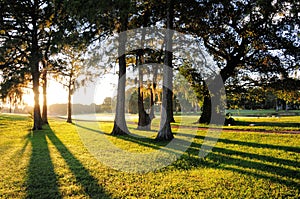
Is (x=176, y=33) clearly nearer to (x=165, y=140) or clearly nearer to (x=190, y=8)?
(x=190, y=8)

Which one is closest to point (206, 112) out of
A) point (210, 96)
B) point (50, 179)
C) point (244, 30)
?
point (210, 96)

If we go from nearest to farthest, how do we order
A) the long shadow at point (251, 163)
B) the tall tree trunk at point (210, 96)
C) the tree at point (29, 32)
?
1. the long shadow at point (251, 163)
2. the tree at point (29, 32)
3. the tall tree trunk at point (210, 96)

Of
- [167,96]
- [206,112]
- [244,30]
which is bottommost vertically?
[206,112]

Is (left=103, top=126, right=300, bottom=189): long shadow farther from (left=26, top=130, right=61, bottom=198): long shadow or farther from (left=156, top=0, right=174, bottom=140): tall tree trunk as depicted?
(left=26, top=130, right=61, bottom=198): long shadow

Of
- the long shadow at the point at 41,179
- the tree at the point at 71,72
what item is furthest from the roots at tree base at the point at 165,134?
the tree at the point at 71,72

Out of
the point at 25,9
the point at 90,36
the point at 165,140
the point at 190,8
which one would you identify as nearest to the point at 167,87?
the point at 165,140

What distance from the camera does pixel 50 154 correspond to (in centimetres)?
861

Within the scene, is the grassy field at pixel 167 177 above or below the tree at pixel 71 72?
below

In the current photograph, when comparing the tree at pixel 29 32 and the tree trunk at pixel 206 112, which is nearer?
the tree at pixel 29 32

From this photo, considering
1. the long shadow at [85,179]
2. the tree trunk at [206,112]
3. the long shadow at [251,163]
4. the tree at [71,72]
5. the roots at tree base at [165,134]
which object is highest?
the tree at [71,72]

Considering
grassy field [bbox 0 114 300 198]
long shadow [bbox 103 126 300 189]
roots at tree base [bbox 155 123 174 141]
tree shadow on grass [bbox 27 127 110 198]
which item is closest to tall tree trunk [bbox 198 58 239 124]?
roots at tree base [bbox 155 123 174 141]

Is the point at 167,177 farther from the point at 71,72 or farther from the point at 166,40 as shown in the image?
the point at 71,72

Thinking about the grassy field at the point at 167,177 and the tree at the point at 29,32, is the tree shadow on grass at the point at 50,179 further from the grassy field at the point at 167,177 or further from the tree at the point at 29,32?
the tree at the point at 29,32

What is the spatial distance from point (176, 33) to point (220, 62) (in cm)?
589
